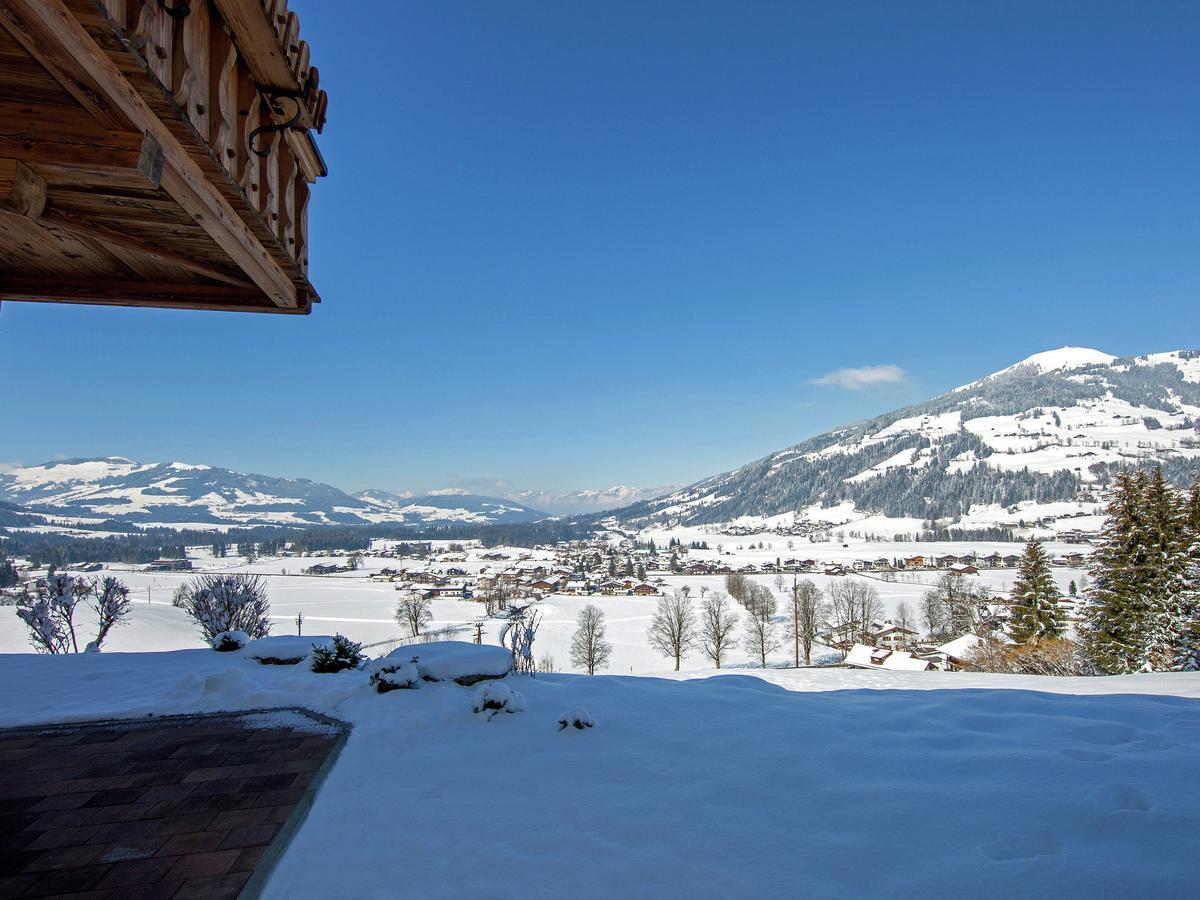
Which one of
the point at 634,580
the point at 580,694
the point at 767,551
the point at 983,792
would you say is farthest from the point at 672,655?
the point at 767,551

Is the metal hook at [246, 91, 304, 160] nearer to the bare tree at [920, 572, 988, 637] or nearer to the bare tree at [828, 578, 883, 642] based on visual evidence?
the bare tree at [828, 578, 883, 642]

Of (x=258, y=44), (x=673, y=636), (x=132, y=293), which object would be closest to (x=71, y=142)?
(x=258, y=44)

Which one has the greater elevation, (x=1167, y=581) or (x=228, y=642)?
(x=228, y=642)

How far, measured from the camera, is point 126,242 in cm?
260

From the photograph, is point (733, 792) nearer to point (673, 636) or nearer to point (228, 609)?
point (228, 609)

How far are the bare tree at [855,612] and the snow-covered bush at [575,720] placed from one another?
4222 cm

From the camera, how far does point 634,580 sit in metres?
86.4

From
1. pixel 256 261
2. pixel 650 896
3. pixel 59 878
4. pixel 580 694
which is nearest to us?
pixel 256 261

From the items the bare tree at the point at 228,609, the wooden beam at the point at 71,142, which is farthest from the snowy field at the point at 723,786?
the bare tree at the point at 228,609

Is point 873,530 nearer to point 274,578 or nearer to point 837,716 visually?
point 274,578

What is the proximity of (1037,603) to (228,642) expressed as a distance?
28629 millimetres

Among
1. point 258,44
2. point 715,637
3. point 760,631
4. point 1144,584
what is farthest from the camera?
point 715,637

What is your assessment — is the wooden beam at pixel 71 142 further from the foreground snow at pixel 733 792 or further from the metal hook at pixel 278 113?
the foreground snow at pixel 733 792

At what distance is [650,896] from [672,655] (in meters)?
37.3
